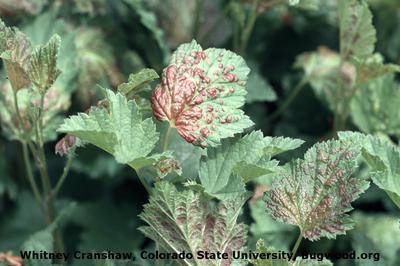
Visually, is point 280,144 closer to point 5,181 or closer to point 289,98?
point 289,98

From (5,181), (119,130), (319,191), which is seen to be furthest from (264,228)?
(5,181)

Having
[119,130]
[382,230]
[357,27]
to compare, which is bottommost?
[382,230]

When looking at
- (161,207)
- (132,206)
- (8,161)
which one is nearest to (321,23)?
(132,206)

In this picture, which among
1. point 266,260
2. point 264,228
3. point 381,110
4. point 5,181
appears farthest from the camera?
point 5,181

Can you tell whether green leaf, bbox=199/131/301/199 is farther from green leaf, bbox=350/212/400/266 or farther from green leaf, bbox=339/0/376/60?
green leaf, bbox=350/212/400/266

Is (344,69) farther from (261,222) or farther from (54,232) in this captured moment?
(54,232)

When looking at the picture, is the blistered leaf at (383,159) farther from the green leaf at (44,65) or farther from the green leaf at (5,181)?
the green leaf at (5,181)
